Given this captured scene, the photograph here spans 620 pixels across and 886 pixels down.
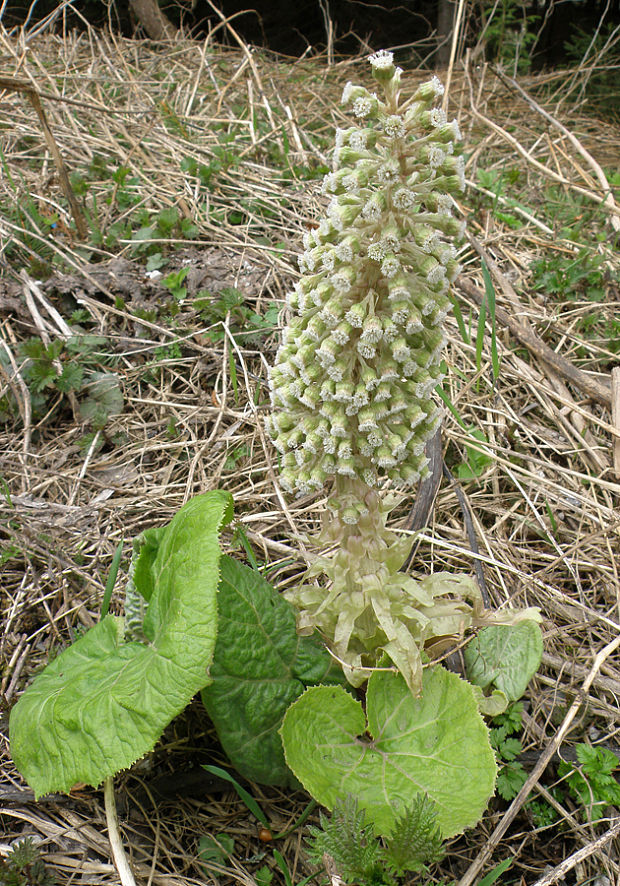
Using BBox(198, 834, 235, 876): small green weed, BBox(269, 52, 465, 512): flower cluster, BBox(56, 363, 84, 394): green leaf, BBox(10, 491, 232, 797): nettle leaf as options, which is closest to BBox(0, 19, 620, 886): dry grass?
BBox(198, 834, 235, 876): small green weed

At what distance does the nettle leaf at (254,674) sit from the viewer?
192 centimetres

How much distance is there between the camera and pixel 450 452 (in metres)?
2.99

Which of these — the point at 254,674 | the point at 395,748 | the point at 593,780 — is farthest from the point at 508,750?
the point at 254,674

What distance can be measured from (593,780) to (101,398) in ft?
8.19

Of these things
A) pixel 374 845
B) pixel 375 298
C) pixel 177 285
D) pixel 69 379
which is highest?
pixel 375 298

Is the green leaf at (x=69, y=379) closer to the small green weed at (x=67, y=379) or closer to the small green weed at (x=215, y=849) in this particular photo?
the small green weed at (x=67, y=379)

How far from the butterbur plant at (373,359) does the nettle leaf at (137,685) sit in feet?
1.20

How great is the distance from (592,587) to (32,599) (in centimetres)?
209

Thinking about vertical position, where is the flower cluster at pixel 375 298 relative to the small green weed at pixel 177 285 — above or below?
above

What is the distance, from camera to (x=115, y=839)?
1869 millimetres

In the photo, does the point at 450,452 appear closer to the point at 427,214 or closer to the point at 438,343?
the point at 438,343

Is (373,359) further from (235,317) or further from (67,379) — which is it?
(67,379)

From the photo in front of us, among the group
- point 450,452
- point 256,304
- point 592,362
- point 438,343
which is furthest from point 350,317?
point 592,362

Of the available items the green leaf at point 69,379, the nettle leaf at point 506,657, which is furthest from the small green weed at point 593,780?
the green leaf at point 69,379
